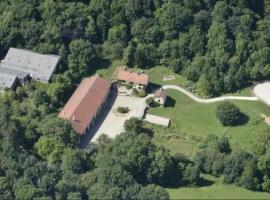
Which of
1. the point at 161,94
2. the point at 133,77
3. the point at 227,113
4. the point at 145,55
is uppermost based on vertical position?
the point at 145,55

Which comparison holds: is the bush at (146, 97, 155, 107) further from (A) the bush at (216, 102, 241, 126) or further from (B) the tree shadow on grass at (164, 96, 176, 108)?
(A) the bush at (216, 102, 241, 126)

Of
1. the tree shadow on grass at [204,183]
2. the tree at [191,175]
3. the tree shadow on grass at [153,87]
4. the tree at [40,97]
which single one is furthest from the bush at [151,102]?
the tree shadow on grass at [204,183]

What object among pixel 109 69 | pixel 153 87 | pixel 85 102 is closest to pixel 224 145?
pixel 153 87

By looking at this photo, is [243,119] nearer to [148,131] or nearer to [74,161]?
A: [148,131]

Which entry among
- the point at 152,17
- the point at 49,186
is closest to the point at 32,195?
the point at 49,186

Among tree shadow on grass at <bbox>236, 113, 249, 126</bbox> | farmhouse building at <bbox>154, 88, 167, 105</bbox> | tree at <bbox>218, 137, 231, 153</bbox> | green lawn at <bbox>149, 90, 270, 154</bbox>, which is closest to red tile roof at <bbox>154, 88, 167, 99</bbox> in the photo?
farmhouse building at <bbox>154, 88, 167, 105</bbox>

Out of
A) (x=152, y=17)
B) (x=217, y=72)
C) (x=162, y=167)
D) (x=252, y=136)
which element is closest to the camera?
(x=162, y=167)

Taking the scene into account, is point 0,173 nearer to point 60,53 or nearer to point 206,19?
point 60,53
